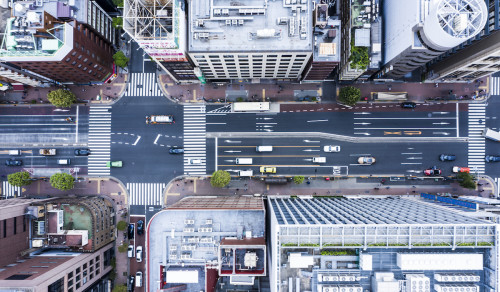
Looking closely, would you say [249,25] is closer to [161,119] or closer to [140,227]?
[161,119]

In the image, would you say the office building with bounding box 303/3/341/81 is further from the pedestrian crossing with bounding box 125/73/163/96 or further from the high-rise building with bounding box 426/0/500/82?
the pedestrian crossing with bounding box 125/73/163/96

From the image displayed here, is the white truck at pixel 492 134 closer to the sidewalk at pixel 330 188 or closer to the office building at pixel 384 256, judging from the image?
the sidewalk at pixel 330 188

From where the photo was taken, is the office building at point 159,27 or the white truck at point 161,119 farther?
the white truck at point 161,119

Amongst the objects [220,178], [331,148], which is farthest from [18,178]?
[331,148]

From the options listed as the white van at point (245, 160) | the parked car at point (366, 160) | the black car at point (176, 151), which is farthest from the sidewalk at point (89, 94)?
the parked car at point (366, 160)

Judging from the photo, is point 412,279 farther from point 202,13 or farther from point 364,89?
point 202,13

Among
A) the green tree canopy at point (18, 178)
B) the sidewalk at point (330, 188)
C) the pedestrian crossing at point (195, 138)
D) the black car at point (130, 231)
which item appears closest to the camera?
the green tree canopy at point (18, 178)
